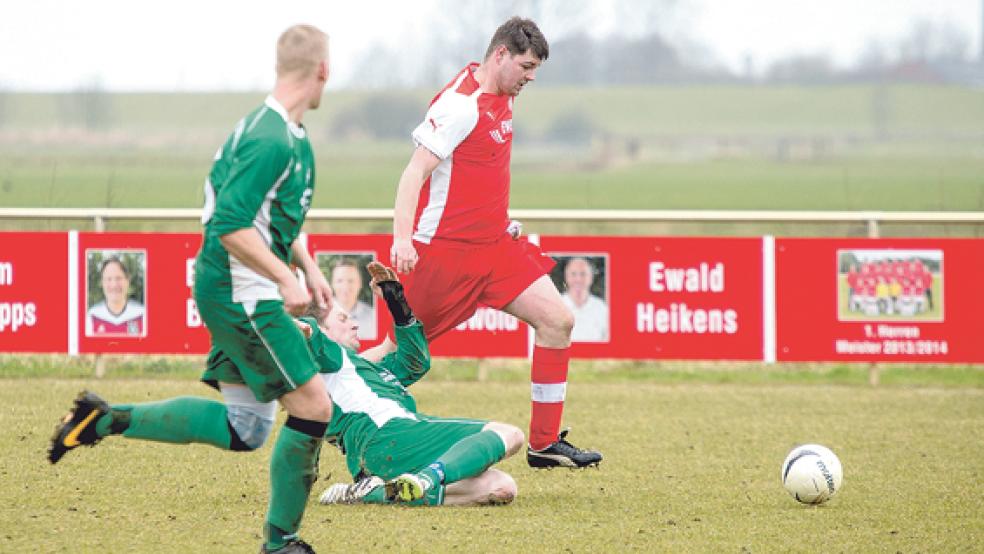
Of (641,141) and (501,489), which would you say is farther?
(641,141)

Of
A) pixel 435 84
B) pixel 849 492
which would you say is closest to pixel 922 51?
pixel 435 84

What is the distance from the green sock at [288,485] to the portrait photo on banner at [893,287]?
7787 millimetres

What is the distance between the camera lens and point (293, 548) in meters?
4.99

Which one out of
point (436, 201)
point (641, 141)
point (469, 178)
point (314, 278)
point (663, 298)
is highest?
point (641, 141)

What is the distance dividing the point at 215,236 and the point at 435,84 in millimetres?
55234

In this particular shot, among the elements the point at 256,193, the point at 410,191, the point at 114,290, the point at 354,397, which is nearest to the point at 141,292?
the point at 114,290

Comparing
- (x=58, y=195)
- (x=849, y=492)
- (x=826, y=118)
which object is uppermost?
(x=826, y=118)

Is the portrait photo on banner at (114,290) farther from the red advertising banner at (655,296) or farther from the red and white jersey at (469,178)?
the red and white jersey at (469,178)

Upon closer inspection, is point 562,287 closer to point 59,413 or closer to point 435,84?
point 59,413

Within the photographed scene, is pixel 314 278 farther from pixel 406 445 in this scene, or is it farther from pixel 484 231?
pixel 484 231

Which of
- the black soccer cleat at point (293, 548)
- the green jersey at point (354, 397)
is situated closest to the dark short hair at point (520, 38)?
the green jersey at point (354, 397)

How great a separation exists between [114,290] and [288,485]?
7.40 metres

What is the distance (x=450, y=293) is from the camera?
731cm

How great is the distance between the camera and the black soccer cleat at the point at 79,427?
518 centimetres
